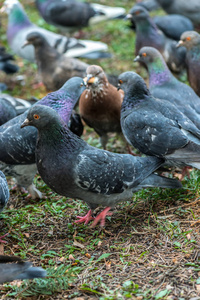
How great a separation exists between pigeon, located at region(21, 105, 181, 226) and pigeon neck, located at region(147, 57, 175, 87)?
184 cm

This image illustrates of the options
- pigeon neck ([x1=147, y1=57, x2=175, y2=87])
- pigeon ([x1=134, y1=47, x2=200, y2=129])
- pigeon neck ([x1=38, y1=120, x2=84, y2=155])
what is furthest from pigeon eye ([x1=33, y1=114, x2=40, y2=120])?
pigeon neck ([x1=147, y1=57, x2=175, y2=87])

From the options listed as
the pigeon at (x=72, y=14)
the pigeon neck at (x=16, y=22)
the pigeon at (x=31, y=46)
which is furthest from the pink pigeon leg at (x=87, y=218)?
the pigeon at (x=72, y=14)

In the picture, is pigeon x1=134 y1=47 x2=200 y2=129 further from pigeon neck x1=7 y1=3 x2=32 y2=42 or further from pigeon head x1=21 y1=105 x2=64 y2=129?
pigeon neck x1=7 y1=3 x2=32 y2=42

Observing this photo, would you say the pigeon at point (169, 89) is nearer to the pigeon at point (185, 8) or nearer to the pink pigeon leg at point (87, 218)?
the pink pigeon leg at point (87, 218)

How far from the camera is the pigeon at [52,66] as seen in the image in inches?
290

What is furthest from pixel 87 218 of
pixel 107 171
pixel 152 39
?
pixel 152 39

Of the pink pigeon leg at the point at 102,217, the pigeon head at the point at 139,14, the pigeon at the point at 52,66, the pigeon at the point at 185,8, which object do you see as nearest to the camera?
the pink pigeon leg at the point at 102,217

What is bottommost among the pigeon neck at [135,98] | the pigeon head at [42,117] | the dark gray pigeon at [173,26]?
the dark gray pigeon at [173,26]

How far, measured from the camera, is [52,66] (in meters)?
7.48

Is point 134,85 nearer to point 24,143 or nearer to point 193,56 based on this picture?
point 24,143

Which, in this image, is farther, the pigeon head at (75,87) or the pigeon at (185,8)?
the pigeon at (185,8)

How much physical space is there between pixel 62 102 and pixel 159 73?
62.9 inches

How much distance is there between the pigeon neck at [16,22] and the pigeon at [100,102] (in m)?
4.76

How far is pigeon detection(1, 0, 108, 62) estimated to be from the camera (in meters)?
8.92
